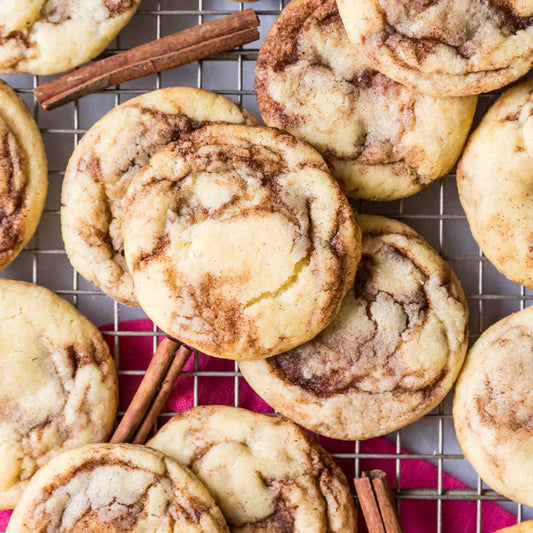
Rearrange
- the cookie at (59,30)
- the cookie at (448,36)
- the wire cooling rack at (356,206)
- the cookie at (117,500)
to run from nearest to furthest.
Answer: the cookie at (448,36)
the cookie at (117,500)
the cookie at (59,30)
the wire cooling rack at (356,206)

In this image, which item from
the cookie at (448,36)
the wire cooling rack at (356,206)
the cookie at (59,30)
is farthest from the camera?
the wire cooling rack at (356,206)

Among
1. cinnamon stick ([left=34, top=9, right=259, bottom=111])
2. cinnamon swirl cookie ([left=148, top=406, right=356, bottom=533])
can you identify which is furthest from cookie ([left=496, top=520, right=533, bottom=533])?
cinnamon stick ([left=34, top=9, right=259, bottom=111])

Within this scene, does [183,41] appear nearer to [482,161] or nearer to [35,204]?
[35,204]

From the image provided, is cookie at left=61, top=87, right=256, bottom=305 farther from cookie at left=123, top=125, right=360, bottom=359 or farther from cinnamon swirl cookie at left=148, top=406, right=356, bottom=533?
cinnamon swirl cookie at left=148, top=406, right=356, bottom=533

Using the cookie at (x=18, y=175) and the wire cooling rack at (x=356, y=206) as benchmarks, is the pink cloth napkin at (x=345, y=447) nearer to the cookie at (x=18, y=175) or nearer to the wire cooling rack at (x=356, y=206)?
the wire cooling rack at (x=356, y=206)

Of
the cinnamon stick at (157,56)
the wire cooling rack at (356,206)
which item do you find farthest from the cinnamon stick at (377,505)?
the cinnamon stick at (157,56)

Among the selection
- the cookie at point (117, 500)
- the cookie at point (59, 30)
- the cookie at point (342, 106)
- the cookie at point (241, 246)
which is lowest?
the cookie at point (117, 500)

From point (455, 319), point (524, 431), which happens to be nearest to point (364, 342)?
point (455, 319)
